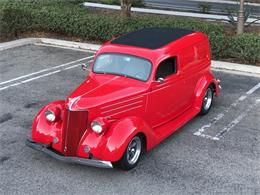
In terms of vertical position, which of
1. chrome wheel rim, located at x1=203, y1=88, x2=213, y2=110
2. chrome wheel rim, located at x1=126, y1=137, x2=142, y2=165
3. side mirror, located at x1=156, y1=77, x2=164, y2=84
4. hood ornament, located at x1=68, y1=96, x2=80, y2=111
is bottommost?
chrome wheel rim, located at x1=126, y1=137, x2=142, y2=165

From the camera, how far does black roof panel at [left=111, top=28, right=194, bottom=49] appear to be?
7746 mm

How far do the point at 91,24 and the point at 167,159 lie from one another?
8597mm

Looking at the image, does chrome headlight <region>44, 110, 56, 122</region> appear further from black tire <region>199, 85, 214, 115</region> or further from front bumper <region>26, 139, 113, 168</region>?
black tire <region>199, 85, 214, 115</region>

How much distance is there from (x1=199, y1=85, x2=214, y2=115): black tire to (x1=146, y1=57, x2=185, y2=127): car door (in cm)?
82

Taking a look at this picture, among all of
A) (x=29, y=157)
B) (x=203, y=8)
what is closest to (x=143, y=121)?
(x=29, y=157)

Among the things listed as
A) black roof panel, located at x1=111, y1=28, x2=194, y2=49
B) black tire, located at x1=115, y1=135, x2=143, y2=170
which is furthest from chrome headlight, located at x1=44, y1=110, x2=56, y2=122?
black roof panel, located at x1=111, y1=28, x2=194, y2=49

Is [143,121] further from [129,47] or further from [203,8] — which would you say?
[203,8]

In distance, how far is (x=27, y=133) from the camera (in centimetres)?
797

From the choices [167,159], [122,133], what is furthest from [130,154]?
[167,159]

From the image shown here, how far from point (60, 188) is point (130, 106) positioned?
1783 millimetres

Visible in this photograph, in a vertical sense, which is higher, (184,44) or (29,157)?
(184,44)

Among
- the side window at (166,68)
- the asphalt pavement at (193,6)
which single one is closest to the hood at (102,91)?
the side window at (166,68)

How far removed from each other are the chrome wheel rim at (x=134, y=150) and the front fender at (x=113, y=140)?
0.20 m

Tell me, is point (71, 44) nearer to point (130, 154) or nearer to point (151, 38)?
point (151, 38)
